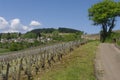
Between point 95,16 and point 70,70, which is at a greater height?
point 95,16

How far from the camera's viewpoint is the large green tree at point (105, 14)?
89.2m

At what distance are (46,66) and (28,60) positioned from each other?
2780mm

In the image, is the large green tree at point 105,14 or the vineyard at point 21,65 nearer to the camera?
the vineyard at point 21,65

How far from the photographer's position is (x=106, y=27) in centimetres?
9081

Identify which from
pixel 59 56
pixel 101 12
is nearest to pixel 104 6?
pixel 101 12

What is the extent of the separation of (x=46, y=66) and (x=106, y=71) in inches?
150

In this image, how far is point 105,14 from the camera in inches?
3501

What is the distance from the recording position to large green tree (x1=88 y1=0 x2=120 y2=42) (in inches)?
3514

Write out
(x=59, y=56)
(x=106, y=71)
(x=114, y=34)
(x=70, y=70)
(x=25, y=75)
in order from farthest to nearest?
(x=114, y=34) < (x=59, y=56) < (x=106, y=71) < (x=70, y=70) < (x=25, y=75)

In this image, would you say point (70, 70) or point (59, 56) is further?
point (59, 56)

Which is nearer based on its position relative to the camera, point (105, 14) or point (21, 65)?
point (21, 65)

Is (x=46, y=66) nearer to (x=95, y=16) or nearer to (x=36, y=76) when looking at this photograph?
(x=36, y=76)

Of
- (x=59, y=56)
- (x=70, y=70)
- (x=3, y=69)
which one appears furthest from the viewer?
(x=59, y=56)

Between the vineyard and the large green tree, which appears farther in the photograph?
the large green tree
